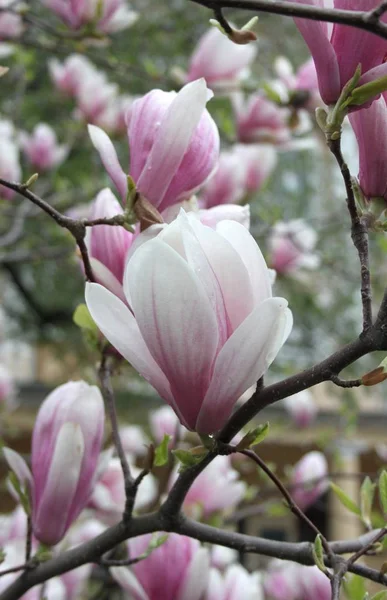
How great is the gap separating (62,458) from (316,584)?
0.87 feet

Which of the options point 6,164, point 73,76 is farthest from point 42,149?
point 6,164

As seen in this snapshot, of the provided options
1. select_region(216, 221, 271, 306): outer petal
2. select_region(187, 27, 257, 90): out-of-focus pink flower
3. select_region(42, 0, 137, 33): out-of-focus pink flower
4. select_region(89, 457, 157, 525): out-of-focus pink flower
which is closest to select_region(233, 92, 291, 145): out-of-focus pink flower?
select_region(187, 27, 257, 90): out-of-focus pink flower

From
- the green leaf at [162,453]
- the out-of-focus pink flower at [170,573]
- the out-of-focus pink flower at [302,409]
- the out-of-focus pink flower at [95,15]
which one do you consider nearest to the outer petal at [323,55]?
the green leaf at [162,453]

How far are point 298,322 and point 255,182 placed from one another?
2080 millimetres

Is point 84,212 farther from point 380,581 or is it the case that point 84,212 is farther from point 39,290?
point 39,290

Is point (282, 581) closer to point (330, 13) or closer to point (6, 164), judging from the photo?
point (330, 13)

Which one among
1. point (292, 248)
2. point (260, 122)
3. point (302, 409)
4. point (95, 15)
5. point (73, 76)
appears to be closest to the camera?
point (95, 15)

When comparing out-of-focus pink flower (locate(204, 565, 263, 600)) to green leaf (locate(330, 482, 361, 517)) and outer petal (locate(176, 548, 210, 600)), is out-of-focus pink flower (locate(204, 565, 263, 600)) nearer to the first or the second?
outer petal (locate(176, 548, 210, 600))

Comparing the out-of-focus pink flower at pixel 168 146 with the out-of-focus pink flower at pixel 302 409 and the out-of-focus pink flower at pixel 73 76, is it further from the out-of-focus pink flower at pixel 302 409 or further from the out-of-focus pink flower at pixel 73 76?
the out-of-focus pink flower at pixel 302 409

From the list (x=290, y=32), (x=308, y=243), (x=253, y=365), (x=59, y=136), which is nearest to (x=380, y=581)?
(x=253, y=365)

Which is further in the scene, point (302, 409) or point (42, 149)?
point (302, 409)

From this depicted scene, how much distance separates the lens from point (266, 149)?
1416mm

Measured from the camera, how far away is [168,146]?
455 mm

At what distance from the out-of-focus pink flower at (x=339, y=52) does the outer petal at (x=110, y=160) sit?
162 mm
